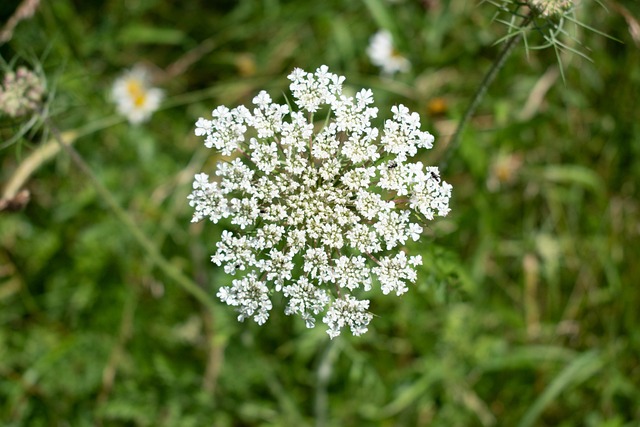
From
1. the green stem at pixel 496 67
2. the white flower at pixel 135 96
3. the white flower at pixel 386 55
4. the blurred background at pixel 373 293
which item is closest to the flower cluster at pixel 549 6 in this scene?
the green stem at pixel 496 67

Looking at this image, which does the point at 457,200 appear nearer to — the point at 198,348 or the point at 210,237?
the point at 210,237

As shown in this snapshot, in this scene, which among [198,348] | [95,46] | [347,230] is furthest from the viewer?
[95,46]

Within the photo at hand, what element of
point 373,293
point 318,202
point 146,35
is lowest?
point 318,202

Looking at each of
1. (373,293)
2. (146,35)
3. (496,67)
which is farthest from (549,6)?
(146,35)

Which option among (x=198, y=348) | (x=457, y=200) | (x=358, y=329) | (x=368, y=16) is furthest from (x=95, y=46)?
(x=358, y=329)

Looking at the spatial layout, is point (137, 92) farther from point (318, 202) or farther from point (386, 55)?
point (318, 202)

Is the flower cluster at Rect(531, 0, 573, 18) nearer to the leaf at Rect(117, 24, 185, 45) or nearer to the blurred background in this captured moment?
the blurred background
